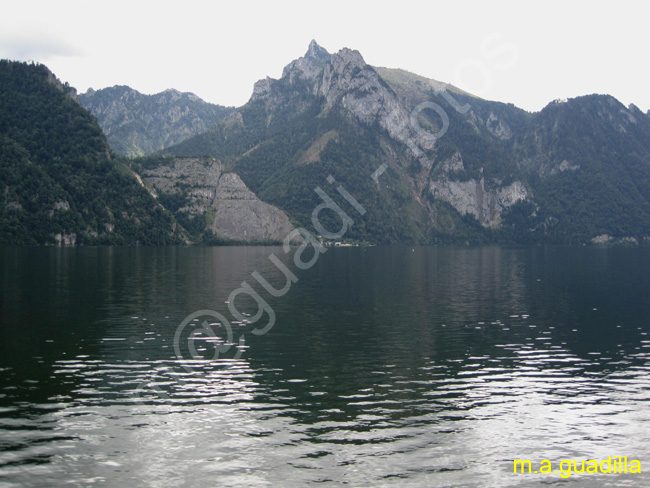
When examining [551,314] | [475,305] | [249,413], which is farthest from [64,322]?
[551,314]

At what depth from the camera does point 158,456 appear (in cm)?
2739

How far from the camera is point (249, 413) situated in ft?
110

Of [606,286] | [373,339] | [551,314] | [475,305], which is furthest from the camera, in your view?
[606,286]

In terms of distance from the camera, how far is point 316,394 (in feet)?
123

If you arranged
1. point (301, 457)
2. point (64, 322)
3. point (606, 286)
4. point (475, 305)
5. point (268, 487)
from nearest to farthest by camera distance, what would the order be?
point (268, 487), point (301, 457), point (64, 322), point (475, 305), point (606, 286)

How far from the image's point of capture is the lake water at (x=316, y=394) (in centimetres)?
2642

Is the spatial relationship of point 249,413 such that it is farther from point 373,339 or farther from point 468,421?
point 373,339

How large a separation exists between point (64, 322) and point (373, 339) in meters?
33.1

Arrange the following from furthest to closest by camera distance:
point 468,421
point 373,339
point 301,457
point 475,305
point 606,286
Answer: point 606,286, point 475,305, point 373,339, point 468,421, point 301,457

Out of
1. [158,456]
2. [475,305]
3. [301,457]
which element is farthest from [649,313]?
[158,456]

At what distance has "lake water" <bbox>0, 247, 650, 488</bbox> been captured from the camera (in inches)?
1040

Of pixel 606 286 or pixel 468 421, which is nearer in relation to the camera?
pixel 468 421

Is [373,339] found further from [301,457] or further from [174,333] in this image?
[301,457]

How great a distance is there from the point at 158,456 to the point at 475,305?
6294cm
